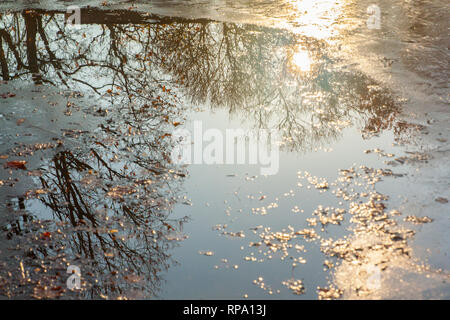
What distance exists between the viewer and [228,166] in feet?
18.1

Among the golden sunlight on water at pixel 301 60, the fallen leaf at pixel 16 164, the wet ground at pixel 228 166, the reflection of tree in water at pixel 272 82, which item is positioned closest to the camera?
the wet ground at pixel 228 166

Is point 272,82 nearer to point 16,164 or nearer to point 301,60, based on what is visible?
point 301,60

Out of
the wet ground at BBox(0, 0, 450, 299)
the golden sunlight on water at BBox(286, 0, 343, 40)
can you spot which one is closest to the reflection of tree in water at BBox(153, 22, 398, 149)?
the wet ground at BBox(0, 0, 450, 299)

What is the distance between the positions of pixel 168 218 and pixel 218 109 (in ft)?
9.30

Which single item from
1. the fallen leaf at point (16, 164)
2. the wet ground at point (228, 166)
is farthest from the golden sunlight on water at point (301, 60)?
the fallen leaf at point (16, 164)

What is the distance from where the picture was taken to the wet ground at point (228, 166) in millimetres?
3889

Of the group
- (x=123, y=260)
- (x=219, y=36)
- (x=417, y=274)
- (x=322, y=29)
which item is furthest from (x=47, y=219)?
(x=322, y=29)

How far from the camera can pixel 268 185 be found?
5.06 metres

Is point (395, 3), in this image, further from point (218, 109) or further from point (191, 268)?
point (191, 268)

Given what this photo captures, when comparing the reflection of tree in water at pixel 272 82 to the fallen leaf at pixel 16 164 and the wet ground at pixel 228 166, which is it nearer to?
the wet ground at pixel 228 166

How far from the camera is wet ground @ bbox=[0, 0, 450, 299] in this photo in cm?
389

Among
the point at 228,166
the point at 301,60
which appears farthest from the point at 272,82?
the point at 228,166

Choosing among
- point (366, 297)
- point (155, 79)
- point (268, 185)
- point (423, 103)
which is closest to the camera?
point (366, 297)

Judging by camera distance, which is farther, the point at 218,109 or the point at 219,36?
the point at 219,36
